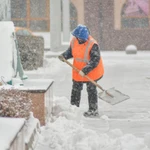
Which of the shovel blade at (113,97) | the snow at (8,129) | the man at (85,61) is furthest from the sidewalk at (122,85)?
the snow at (8,129)

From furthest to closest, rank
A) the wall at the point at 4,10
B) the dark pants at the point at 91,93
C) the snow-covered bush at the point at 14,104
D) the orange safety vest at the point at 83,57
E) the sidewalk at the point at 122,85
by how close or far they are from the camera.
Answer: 1. the wall at the point at 4,10
2. the dark pants at the point at 91,93
3. the orange safety vest at the point at 83,57
4. the sidewalk at the point at 122,85
5. the snow-covered bush at the point at 14,104

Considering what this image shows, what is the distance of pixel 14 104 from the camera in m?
5.82

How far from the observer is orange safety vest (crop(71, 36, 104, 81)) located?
8945mm

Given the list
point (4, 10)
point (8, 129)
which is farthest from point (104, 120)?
point (8, 129)

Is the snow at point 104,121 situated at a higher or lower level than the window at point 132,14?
lower

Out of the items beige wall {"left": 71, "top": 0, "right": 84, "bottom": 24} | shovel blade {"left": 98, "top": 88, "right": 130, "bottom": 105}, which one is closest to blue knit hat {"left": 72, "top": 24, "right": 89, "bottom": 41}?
shovel blade {"left": 98, "top": 88, "right": 130, "bottom": 105}

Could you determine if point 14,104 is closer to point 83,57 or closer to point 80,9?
point 83,57

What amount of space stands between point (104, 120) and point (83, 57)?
1.10 meters

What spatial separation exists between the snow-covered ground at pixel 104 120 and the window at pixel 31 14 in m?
11.6

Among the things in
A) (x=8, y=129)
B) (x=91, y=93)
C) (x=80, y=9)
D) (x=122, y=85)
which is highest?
(x=80, y=9)

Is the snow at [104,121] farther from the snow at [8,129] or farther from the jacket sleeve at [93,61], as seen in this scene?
the jacket sleeve at [93,61]

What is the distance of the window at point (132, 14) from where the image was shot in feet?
84.2

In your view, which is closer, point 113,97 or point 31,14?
point 113,97

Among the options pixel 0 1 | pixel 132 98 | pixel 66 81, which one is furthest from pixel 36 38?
pixel 0 1
